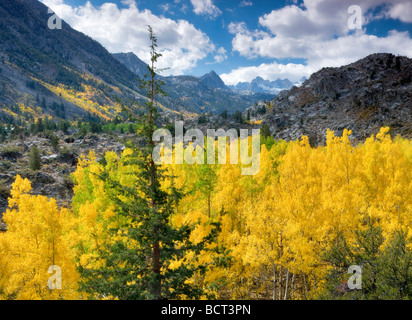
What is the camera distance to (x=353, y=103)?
10125 cm

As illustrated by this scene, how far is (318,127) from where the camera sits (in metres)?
101

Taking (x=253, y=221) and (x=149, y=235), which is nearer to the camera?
(x=149, y=235)

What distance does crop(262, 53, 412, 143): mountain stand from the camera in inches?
3152

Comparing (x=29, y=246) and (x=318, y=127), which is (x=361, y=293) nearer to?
(x=29, y=246)

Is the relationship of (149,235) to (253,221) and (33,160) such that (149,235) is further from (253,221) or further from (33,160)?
(33,160)

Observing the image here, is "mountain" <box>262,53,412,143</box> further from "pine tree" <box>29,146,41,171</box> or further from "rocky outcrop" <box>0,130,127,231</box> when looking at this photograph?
"pine tree" <box>29,146,41,171</box>

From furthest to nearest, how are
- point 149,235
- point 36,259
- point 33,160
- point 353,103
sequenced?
point 353,103 → point 33,160 → point 36,259 → point 149,235

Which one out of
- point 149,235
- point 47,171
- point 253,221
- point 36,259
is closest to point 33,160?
point 47,171

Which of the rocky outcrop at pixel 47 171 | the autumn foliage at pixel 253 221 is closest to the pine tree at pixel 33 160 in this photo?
the rocky outcrop at pixel 47 171

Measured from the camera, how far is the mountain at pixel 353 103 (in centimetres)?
8006
